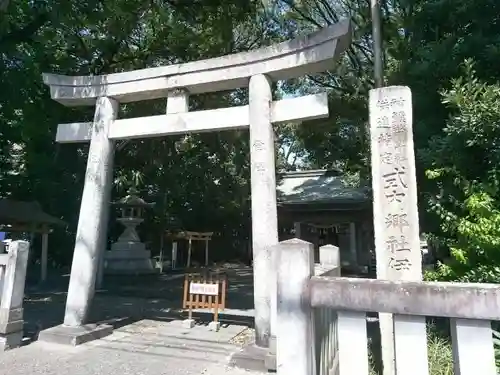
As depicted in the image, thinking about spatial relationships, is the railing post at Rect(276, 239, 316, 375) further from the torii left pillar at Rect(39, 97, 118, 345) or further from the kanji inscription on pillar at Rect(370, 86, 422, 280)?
the torii left pillar at Rect(39, 97, 118, 345)

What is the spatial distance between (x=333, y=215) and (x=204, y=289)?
37.9ft

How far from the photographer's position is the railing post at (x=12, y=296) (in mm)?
5844

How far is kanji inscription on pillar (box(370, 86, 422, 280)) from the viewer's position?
4.10 metres

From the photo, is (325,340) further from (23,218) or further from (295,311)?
(23,218)

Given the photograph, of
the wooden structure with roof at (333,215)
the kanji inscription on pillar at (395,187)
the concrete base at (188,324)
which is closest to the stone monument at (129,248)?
the wooden structure with roof at (333,215)

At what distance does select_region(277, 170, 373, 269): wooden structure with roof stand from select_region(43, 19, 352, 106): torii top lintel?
11.0 meters

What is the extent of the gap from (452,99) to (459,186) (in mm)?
1272

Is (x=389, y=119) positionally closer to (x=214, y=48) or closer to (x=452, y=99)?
(x=452, y=99)

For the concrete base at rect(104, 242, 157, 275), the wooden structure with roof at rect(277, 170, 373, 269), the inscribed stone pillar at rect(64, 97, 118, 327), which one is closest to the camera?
the inscribed stone pillar at rect(64, 97, 118, 327)

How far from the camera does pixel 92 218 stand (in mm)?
6656

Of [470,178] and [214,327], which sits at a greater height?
[470,178]

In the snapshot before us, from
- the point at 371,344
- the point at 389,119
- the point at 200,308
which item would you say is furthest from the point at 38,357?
the point at 389,119

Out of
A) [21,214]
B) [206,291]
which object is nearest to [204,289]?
[206,291]

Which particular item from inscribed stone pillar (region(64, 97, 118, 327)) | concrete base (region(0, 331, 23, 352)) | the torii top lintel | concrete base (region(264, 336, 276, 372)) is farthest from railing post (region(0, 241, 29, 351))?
concrete base (region(264, 336, 276, 372))
